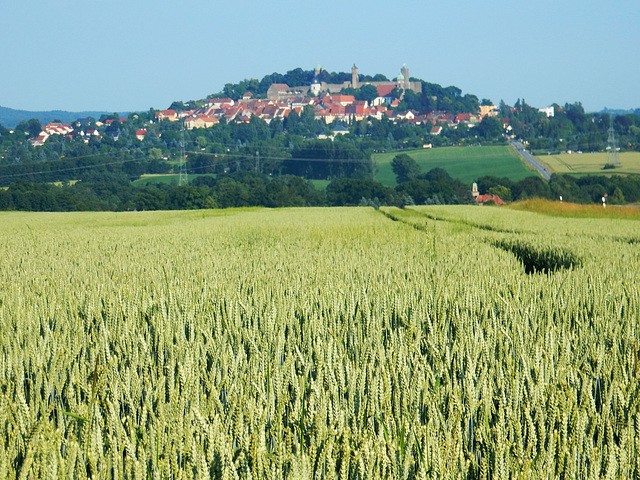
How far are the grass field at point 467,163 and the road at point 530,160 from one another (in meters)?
1.20

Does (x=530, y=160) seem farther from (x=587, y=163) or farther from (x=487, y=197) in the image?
(x=487, y=197)

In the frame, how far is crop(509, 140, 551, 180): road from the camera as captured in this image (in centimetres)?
7544

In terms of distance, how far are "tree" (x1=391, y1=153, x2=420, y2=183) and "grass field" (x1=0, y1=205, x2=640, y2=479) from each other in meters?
77.9

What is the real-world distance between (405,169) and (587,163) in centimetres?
2170

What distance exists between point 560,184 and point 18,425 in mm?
68743

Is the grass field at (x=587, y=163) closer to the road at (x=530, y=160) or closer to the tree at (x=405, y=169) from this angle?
the road at (x=530, y=160)

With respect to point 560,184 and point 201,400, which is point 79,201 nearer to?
point 560,184

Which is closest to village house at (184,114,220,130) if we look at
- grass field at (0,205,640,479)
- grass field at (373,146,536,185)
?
grass field at (373,146,536,185)

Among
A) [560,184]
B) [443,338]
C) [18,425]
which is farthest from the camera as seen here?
[560,184]

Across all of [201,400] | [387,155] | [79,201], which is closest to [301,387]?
[201,400]

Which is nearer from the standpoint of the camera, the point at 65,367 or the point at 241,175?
the point at 65,367

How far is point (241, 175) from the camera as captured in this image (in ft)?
252

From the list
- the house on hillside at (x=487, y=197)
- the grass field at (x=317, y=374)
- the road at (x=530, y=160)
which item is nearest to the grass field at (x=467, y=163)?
the road at (x=530, y=160)

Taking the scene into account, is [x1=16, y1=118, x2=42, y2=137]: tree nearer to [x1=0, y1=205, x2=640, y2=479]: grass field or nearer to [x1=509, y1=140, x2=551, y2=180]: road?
[x1=509, y1=140, x2=551, y2=180]: road
